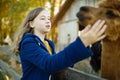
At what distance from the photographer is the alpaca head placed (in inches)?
96.1

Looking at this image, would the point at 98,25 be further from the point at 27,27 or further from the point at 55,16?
the point at 55,16

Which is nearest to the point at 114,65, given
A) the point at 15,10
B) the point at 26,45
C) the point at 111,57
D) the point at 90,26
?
Answer: the point at 111,57

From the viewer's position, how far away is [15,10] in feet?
80.1

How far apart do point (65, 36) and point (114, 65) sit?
1994 centimetres

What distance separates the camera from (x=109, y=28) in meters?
2.42

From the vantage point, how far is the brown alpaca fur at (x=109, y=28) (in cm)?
245

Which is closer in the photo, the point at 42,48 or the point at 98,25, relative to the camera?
the point at 98,25

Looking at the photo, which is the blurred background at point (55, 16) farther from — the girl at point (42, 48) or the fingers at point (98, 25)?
the fingers at point (98, 25)

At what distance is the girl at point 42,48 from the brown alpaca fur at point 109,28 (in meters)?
0.15

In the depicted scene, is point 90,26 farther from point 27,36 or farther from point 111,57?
point 27,36

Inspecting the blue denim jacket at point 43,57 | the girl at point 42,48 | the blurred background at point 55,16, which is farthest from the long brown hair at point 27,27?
→ the blurred background at point 55,16

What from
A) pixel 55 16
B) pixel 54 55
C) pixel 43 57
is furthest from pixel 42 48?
pixel 55 16

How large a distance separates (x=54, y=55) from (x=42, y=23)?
625 mm

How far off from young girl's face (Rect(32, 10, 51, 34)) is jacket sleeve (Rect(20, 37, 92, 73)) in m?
0.21
